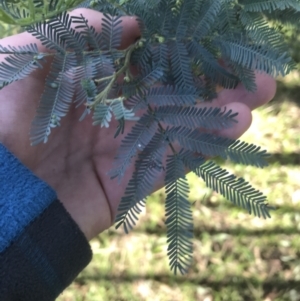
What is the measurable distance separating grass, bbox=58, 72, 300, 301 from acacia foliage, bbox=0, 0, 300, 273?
1.03 meters

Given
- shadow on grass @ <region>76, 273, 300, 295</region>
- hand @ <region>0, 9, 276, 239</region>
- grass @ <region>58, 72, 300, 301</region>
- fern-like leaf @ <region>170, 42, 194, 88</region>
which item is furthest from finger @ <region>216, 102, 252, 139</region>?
shadow on grass @ <region>76, 273, 300, 295</region>

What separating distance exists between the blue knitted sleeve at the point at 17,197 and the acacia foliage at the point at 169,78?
17 centimetres

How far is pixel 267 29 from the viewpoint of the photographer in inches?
41.2

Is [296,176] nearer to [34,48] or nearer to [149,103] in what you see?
[149,103]

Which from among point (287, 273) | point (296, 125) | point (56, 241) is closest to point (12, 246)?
point (56, 241)

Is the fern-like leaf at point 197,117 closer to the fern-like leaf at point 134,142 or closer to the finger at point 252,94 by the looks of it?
the fern-like leaf at point 134,142

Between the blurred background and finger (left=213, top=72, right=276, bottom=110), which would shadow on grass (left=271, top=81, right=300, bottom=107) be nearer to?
the blurred background

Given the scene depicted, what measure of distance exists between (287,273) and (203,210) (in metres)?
0.46

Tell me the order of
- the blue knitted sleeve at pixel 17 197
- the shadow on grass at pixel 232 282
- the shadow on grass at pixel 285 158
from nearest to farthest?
the blue knitted sleeve at pixel 17 197
the shadow on grass at pixel 232 282
the shadow on grass at pixel 285 158

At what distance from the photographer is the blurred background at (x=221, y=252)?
1.91 meters

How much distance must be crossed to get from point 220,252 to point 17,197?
1208mm

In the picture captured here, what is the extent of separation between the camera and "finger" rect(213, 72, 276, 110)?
1169 mm

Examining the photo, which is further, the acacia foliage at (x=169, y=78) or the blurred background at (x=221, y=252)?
the blurred background at (x=221, y=252)

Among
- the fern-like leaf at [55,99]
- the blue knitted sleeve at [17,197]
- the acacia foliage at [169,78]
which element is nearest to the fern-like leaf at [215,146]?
the acacia foliage at [169,78]
